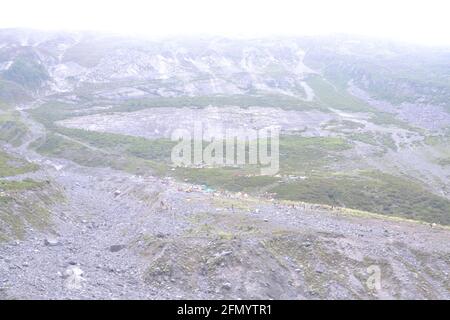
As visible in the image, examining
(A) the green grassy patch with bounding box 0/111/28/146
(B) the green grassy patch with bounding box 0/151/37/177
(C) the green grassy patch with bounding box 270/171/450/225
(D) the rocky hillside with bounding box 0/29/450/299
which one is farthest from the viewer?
(A) the green grassy patch with bounding box 0/111/28/146

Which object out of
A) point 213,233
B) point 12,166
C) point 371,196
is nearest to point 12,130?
point 12,166

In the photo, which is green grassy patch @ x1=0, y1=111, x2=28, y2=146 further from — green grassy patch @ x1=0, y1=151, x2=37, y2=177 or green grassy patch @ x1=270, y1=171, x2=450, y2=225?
green grassy patch @ x1=270, y1=171, x2=450, y2=225

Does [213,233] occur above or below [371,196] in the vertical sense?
above

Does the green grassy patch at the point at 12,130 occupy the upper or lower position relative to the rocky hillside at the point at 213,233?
lower

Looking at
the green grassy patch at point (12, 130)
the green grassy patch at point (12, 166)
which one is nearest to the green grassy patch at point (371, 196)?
the green grassy patch at point (12, 166)

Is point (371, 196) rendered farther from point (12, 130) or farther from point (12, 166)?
point (12, 130)

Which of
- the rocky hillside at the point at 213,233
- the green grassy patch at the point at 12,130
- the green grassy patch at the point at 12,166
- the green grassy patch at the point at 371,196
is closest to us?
the rocky hillside at the point at 213,233

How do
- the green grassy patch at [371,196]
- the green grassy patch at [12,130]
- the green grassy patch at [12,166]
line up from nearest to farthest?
the green grassy patch at [12,166], the green grassy patch at [371,196], the green grassy patch at [12,130]

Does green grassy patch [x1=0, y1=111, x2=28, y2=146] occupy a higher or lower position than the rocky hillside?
lower

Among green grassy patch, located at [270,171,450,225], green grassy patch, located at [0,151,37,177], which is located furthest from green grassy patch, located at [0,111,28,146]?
green grassy patch, located at [270,171,450,225]

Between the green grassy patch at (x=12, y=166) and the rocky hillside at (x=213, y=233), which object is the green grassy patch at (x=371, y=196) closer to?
the rocky hillside at (x=213, y=233)

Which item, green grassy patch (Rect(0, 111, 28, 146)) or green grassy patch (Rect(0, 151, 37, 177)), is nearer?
green grassy patch (Rect(0, 151, 37, 177))
